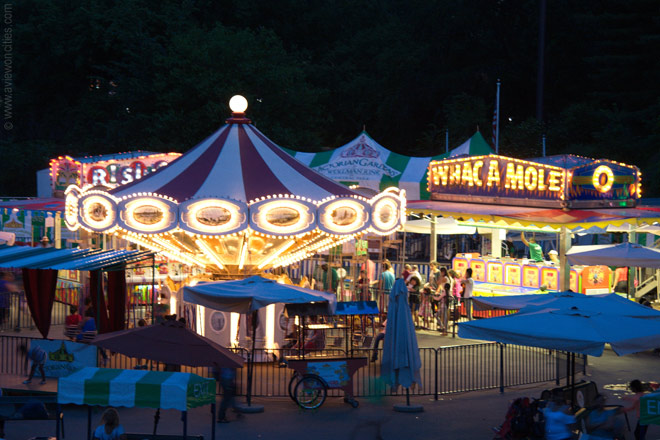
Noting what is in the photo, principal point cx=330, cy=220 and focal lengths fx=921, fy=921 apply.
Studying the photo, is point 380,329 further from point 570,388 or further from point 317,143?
point 317,143

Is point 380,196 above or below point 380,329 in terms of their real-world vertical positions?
above

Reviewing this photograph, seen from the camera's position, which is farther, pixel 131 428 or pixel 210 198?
pixel 210 198

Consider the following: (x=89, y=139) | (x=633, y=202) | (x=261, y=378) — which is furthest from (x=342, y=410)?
(x=89, y=139)

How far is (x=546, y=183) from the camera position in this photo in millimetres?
23766

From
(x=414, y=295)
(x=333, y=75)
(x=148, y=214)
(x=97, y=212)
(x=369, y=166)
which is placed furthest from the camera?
(x=333, y=75)

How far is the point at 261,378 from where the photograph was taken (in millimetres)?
15539

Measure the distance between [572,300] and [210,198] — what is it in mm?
7053

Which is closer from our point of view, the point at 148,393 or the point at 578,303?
the point at 148,393

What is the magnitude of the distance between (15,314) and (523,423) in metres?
15.4

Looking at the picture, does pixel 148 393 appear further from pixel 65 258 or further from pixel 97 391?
pixel 65 258

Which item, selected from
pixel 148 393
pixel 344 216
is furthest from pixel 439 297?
pixel 148 393

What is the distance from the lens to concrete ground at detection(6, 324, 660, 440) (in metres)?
12.8

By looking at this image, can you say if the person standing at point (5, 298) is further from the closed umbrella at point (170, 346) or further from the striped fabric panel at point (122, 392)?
the striped fabric panel at point (122, 392)

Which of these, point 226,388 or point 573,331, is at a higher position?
point 573,331
